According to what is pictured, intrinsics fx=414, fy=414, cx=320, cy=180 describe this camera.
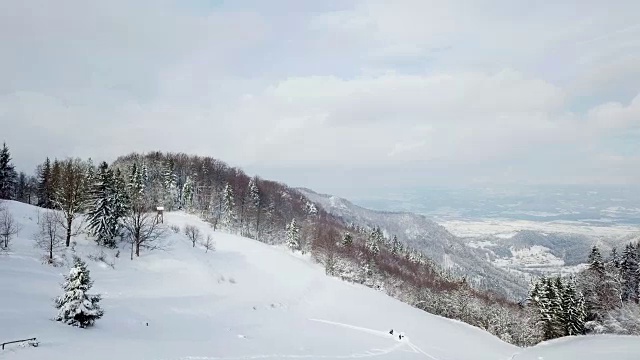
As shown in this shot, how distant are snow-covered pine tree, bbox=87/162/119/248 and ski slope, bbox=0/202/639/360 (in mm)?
1967

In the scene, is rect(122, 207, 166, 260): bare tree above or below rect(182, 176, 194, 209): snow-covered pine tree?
below

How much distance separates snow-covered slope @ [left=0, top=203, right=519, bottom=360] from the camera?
21.9 m

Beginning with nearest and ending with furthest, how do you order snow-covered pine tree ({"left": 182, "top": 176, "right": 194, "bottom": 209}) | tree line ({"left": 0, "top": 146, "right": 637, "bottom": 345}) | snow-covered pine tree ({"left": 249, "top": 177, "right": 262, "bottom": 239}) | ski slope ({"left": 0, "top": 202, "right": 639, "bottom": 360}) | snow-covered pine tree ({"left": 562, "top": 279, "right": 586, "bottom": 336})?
ski slope ({"left": 0, "top": 202, "right": 639, "bottom": 360}), tree line ({"left": 0, "top": 146, "right": 637, "bottom": 345}), snow-covered pine tree ({"left": 562, "top": 279, "right": 586, "bottom": 336}), snow-covered pine tree ({"left": 182, "top": 176, "right": 194, "bottom": 209}), snow-covered pine tree ({"left": 249, "top": 177, "right": 262, "bottom": 239})

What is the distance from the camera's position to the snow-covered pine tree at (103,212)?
51719mm

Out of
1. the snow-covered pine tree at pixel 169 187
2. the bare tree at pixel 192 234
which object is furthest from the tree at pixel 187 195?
the bare tree at pixel 192 234

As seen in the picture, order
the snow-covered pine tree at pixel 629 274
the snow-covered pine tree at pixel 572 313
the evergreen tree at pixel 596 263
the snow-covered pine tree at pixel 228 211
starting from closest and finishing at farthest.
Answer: the snow-covered pine tree at pixel 572 313 < the evergreen tree at pixel 596 263 < the snow-covered pine tree at pixel 629 274 < the snow-covered pine tree at pixel 228 211

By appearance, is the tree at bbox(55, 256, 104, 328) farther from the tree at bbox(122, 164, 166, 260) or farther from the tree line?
the tree at bbox(122, 164, 166, 260)

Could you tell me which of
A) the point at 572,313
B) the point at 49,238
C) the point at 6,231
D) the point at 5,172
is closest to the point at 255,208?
the point at 5,172

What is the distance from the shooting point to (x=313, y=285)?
64062 mm

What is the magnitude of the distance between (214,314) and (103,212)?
2401cm

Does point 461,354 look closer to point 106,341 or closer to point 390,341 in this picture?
point 390,341

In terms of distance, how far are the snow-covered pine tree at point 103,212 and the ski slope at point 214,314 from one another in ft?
6.45

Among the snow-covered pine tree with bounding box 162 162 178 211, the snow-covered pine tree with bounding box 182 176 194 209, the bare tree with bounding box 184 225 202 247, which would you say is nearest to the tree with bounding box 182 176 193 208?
the snow-covered pine tree with bounding box 182 176 194 209

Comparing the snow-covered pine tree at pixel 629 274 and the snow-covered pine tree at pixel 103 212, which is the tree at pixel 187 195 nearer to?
the snow-covered pine tree at pixel 103 212
